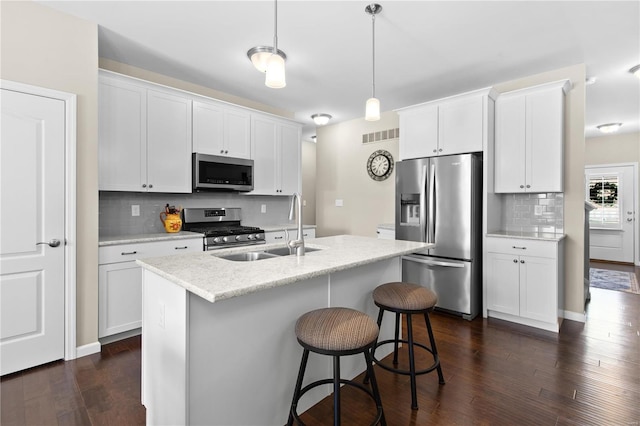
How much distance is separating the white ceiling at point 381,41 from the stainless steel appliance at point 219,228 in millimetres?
1569

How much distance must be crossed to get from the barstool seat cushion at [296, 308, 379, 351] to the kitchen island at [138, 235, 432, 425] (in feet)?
0.70

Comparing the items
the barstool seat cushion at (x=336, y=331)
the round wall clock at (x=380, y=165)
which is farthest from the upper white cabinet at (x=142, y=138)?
the round wall clock at (x=380, y=165)

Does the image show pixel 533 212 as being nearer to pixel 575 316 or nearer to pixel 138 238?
pixel 575 316

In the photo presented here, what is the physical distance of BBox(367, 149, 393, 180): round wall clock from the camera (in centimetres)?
521

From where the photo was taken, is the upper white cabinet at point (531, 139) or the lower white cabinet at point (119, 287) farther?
the upper white cabinet at point (531, 139)

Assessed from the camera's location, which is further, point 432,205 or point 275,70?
point 432,205

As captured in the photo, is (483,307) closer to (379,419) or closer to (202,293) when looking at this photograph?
(379,419)

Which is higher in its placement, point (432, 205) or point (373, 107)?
point (373, 107)

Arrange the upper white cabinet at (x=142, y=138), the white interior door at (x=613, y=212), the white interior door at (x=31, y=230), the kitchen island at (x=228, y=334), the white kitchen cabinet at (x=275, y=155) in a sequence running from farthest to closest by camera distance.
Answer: the white interior door at (x=613, y=212), the white kitchen cabinet at (x=275, y=155), the upper white cabinet at (x=142, y=138), the white interior door at (x=31, y=230), the kitchen island at (x=228, y=334)

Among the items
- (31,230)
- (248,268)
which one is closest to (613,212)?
(248,268)

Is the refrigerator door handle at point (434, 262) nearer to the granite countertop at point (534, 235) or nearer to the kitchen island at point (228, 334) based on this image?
the granite countertop at point (534, 235)

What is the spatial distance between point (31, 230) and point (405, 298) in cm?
267

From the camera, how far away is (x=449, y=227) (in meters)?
3.60

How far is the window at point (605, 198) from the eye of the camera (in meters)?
6.75
